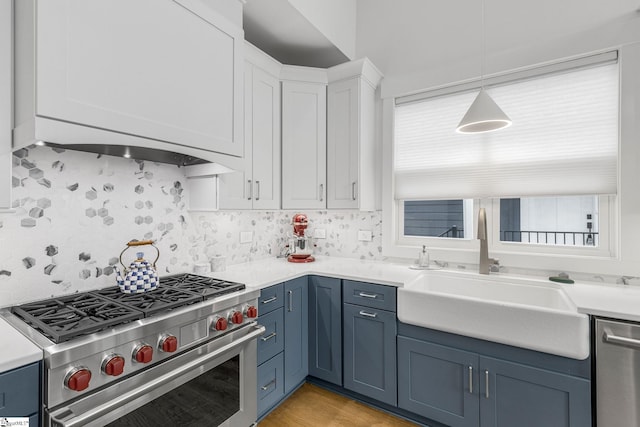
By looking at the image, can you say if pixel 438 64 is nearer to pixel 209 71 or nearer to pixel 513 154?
pixel 513 154

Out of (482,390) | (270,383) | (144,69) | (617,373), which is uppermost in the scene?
(144,69)

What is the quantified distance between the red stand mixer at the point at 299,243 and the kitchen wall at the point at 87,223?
1.94 feet

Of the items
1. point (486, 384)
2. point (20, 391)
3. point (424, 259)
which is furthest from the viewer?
point (424, 259)

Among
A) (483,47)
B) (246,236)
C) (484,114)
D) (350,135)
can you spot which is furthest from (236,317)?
(483,47)

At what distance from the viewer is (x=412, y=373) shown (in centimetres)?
192

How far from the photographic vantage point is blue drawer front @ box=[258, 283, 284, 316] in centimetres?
192

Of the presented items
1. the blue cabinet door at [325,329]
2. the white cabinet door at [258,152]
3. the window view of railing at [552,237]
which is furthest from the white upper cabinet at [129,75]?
the window view of railing at [552,237]

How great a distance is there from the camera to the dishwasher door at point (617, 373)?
4.54ft

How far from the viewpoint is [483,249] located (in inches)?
85.8

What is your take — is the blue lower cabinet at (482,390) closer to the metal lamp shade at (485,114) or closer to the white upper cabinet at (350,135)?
the white upper cabinet at (350,135)

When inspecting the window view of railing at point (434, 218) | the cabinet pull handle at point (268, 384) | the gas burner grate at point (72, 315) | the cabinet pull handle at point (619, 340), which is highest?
the window view of railing at point (434, 218)

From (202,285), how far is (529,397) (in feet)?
5.87

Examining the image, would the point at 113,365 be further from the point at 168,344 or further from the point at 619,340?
the point at 619,340

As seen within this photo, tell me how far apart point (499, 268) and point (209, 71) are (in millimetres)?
2239
